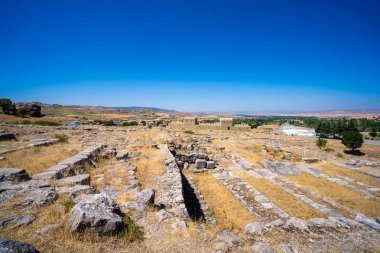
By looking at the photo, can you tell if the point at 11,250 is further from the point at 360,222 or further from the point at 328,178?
the point at 328,178

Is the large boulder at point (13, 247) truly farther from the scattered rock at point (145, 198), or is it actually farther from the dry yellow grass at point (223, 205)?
the dry yellow grass at point (223, 205)

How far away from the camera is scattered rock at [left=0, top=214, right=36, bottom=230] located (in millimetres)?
3359

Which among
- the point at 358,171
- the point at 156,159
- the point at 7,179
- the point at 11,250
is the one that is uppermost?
the point at 11,250

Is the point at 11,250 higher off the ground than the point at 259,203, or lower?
higher

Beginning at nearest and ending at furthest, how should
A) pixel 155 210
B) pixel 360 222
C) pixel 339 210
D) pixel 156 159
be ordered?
pixel 155 210 → pixel 360 222 → pixel 339 210 → pixel 156 159

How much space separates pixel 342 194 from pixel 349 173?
5338 millimetres

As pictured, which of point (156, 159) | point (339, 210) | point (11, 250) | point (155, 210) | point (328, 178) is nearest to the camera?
point (11, 250)

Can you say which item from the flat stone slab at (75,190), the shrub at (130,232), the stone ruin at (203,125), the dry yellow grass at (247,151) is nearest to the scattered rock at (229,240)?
the shrub at (130,232)

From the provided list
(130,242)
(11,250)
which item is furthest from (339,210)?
(11,250)

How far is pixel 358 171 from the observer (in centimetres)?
1421

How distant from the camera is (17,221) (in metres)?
3.50

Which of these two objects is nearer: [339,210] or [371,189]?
[339,210]

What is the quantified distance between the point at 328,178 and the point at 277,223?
8513mm

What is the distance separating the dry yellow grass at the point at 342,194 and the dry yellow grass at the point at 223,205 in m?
5.03
